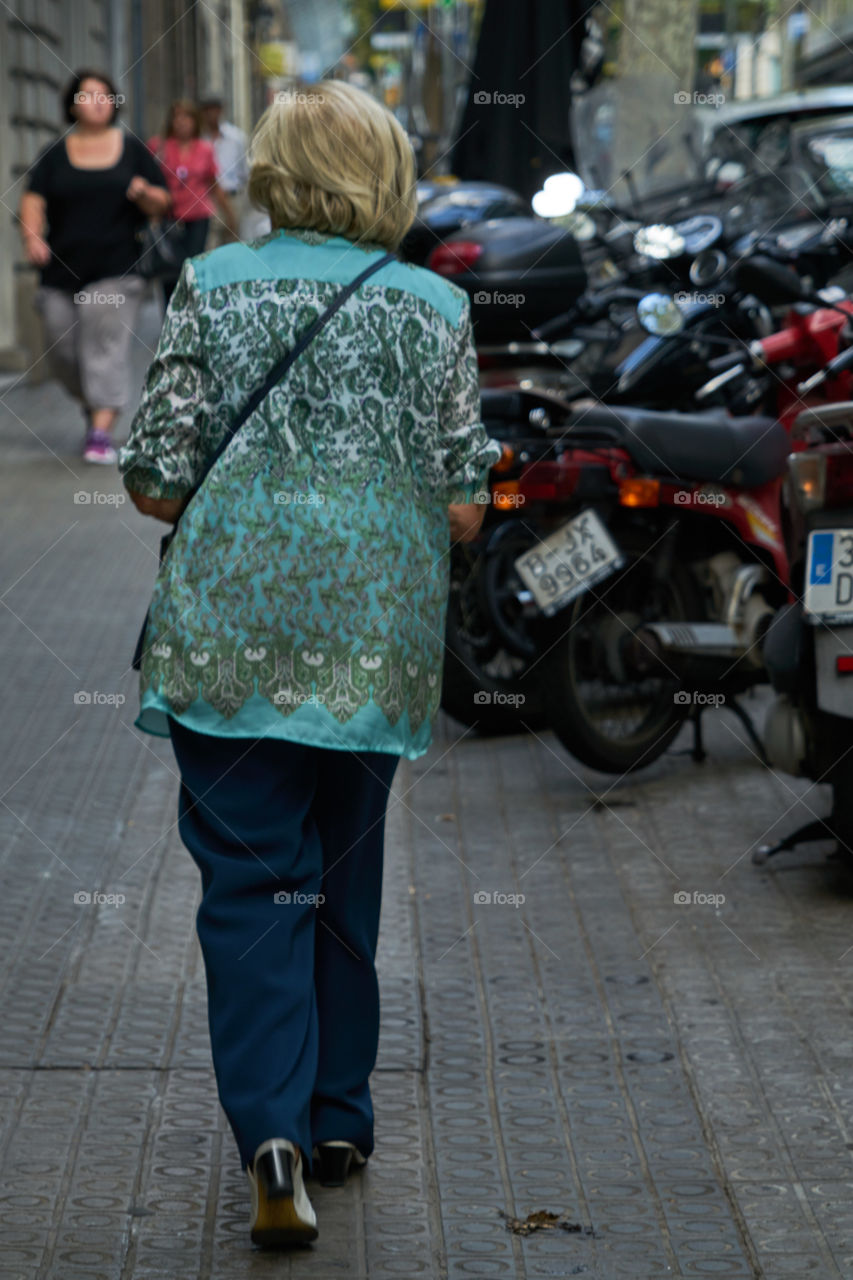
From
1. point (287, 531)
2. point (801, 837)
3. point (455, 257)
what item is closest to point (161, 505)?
point (287, 531)

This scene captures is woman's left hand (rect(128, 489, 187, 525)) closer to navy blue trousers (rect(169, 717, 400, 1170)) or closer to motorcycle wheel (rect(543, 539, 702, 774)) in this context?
navy blue trousers (rect(169, 717, 400, 1170))

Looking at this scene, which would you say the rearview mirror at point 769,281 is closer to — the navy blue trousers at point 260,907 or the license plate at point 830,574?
the license plate at point 830,574

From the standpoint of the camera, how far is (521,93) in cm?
1234

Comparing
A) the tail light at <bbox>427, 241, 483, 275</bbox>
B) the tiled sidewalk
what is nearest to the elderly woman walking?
the tiled sidewalk

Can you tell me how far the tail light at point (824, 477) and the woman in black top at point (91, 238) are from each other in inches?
290

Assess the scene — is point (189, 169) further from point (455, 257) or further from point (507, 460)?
point (507, 460)

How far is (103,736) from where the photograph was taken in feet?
21.7

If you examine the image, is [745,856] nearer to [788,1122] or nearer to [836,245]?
[788,1122]

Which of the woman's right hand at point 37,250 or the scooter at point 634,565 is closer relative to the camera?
the scooter at point 634,565

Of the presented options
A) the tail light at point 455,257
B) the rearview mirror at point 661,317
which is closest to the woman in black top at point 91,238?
the tail light at point 455,257

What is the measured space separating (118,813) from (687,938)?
1812 mm

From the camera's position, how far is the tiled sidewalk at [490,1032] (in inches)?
123

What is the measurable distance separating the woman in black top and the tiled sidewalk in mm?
5324

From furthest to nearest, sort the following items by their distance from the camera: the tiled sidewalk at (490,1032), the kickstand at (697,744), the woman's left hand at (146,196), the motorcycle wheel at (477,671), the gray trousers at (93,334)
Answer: the woman's left hand at (146,196), the gray trousers at (93,334), the motorcycle wheel at (477,671), the kickstand at (697,744), the tiled sidewalk at (490,1032)
